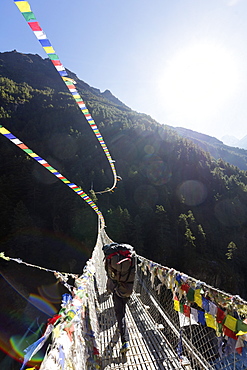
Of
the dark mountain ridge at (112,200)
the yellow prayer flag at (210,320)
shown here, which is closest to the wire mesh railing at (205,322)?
the yellow prayer flag at (210,320)

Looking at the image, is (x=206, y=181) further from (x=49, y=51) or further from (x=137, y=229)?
(x=49, y=51)

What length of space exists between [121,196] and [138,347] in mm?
26578

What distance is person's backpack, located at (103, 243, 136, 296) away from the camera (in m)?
1.92

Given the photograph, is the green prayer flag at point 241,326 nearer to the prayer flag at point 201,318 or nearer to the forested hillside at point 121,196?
the prayer flag at point 201,318

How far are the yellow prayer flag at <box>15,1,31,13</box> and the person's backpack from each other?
2.07m

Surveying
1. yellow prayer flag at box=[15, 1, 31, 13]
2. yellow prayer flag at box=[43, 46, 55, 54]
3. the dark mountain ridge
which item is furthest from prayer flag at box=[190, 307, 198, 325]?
the dark mountain ridge

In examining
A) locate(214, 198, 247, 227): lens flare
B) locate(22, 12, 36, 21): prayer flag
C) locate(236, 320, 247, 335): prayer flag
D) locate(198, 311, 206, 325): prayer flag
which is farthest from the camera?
locate(214, 198, 247, 227): lens flare

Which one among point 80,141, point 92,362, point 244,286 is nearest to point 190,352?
point 92,362

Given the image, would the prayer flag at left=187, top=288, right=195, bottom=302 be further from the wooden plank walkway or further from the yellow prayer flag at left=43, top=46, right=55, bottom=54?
the yellow prayer flag at left=43, top=46, right=55, bottom=54

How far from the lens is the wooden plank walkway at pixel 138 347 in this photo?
188 centimetres

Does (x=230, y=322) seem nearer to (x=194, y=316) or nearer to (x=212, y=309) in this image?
(x=212, y=309)

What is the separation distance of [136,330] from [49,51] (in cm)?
313

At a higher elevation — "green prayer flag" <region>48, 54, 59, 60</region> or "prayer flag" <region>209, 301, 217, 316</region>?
"green prayer flag" <region>48, 54, 59, 60</region>

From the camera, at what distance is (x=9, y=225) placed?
23688mm
